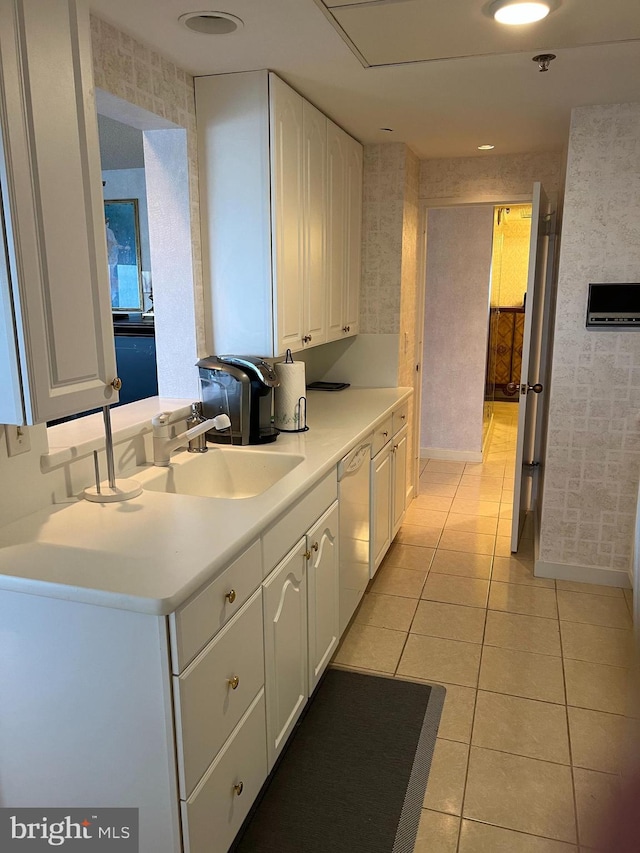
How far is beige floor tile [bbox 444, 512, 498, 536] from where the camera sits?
4055 mm

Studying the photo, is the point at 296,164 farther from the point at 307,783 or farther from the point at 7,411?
the point at 307,783

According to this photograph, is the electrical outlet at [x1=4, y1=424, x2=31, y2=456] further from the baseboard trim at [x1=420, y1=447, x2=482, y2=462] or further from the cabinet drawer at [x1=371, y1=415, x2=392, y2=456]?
the baseboard trim at [x1=420, y1=447, x2=482, y2=462]

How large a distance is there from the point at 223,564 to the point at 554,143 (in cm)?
322

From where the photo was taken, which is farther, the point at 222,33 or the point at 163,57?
the point at 163,57

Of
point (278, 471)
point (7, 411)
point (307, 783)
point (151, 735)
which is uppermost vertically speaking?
point (7, 411)

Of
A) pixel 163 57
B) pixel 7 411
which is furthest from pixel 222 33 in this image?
pixel 7 411

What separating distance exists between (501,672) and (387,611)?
0.62 metres

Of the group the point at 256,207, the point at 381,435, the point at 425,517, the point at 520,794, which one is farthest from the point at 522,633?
the point at 256,207

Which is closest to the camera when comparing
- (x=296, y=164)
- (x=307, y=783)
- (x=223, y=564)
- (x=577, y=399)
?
(x=223, y=564)

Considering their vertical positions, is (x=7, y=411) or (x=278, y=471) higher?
(x=7, y=411)

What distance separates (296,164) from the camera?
2711 mm

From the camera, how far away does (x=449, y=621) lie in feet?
9.76

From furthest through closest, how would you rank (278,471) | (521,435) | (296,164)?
(521,435), (296,164), (278,471)

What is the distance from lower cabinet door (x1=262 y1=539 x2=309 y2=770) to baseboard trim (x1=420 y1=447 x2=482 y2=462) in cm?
366
